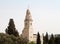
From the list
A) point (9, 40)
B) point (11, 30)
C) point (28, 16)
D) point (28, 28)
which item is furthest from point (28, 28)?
point (9, 40)

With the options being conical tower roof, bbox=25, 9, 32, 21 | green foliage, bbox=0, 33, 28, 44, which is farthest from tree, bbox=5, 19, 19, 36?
conical tower roof, bbox=25, 9, 32, 21

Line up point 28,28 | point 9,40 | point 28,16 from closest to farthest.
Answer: point 9,40, point 28,16, point 28,28

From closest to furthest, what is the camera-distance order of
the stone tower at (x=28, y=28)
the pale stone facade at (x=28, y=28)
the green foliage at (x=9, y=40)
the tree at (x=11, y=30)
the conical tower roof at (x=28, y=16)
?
1. the green foliage at (x=9, y=40)
2. the tree at (x=11, y=30)
3. the conical tower roof at (x=28, y=16)
4. the stone tower at (x=28, y=28)
5. the pale stone facade at (x=28, y=28)

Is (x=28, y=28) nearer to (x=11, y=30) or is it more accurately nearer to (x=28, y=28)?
(x=28, y=28)

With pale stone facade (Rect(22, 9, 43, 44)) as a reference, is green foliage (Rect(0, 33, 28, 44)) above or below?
below

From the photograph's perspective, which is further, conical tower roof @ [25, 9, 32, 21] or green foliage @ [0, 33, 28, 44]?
conical tower roof @ [25, 9, 32, 21]

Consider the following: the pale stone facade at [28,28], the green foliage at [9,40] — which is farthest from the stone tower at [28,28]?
the green foliage at [9,40]

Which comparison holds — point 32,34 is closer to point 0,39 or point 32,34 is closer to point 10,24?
point 10,24

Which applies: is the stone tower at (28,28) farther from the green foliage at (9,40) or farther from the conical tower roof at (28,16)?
the green foliage at (9,40)

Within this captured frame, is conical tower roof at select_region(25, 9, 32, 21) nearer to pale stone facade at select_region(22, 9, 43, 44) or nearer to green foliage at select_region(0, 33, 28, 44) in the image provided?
pale stone facade at select_region(22, 9, 43, 44)

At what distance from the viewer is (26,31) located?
132 m

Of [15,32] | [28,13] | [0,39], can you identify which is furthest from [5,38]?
[28,13]

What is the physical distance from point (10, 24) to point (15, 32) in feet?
8.47

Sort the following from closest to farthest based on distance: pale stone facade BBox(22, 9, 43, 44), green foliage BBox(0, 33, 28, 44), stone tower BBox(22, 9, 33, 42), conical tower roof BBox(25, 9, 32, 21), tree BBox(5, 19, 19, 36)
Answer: green foliage BBox(0, 33, 28, 44) < tree BBox(5, 19, 19, 36) < conical tower roof BBox(25, 9, 32, 21) < stone tower BBox(22, 9, 33, 42) < pale stone facade BBox(22, 9, 43, 44)
